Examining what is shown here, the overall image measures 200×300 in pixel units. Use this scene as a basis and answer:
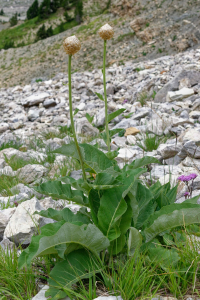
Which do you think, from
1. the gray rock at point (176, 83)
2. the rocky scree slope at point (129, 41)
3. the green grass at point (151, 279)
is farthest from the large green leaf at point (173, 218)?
the rocky scree slope at point (129, 41)

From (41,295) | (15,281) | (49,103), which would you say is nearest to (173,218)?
(41,295)

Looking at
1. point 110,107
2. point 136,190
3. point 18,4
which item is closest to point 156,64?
point 110,107

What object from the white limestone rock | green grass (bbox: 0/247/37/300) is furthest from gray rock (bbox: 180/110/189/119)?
green grass (bbox: 0/247/37/300)

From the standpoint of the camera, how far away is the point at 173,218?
4.29 feet

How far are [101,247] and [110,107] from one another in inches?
235

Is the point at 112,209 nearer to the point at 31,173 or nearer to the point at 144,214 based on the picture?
the point at 144,214

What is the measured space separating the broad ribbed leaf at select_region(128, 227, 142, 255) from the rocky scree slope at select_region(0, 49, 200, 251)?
624 millimetres

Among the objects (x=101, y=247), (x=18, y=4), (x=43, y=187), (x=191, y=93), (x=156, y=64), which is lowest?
(x=101, y=247)

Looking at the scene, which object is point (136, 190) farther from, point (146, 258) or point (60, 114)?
point (60, 114)

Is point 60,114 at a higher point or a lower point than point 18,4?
lower

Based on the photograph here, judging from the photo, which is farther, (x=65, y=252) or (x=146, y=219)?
(x=146, y=219)

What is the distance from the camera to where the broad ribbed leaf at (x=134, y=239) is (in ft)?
4.15

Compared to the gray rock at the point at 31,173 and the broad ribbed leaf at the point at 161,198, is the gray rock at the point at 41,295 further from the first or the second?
the gray rock at the point at 31,173

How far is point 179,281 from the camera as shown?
3.88 feet
